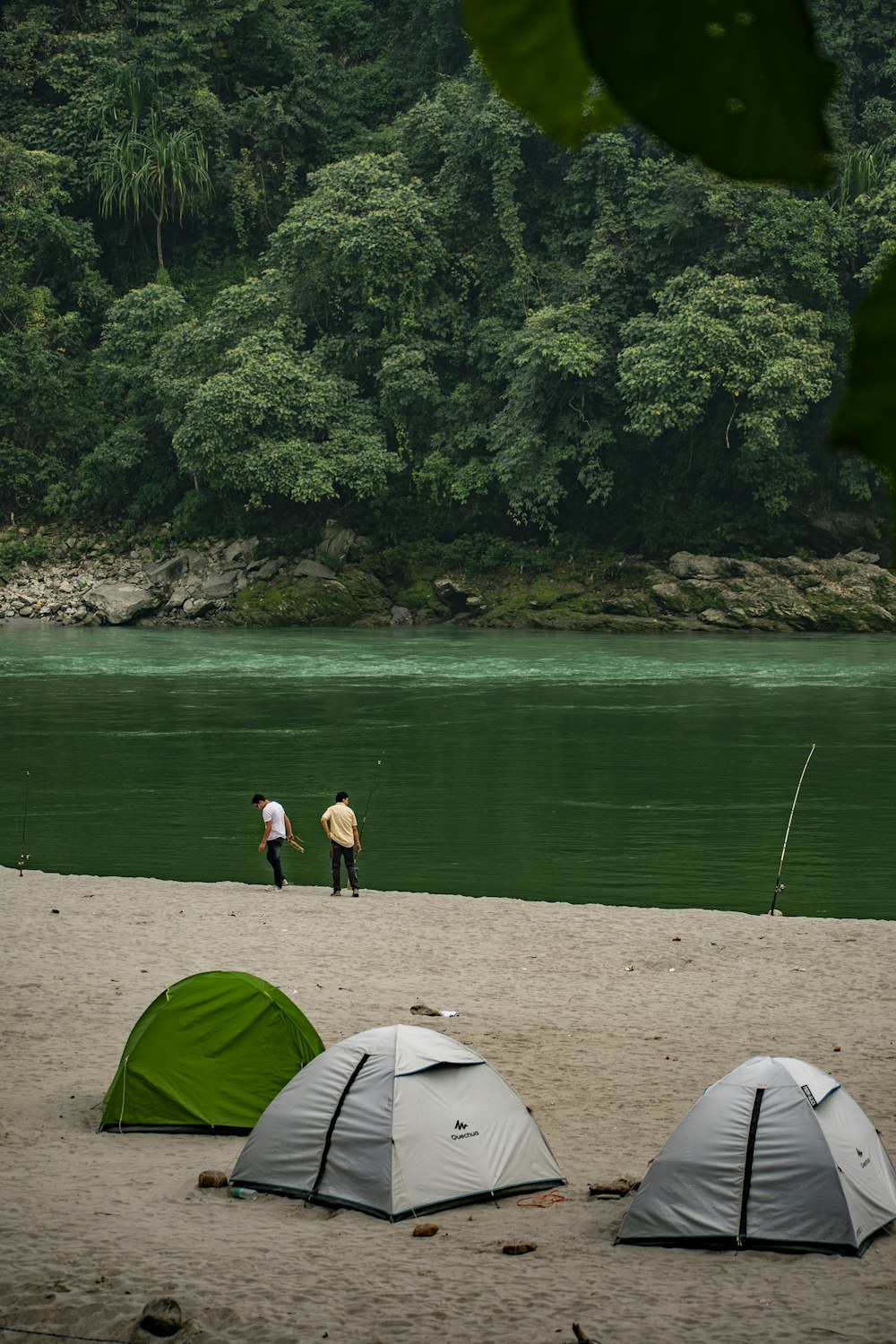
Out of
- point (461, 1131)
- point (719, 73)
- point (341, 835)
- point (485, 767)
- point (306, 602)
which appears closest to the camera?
point (719, 73)

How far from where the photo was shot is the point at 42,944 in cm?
1334

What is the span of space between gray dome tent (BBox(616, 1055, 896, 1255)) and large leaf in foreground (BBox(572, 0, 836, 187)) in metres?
8.13

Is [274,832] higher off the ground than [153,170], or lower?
lower

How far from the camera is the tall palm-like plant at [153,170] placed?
42469mm

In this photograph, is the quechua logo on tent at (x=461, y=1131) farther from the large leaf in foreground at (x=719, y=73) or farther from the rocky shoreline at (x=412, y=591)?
the rocky shoreline at (x=412, y=591)

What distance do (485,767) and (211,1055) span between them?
458 inches

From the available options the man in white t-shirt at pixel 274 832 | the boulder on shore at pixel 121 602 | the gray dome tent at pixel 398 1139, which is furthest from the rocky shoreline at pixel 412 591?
the gray dome tent at pixel 398 1139

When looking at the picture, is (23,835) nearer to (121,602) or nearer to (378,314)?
(121,602)

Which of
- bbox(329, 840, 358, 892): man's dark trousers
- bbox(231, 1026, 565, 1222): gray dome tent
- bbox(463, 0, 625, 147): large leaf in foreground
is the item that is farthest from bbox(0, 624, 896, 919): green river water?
bbox(463, 0, 625, 147): large leaf in foreground

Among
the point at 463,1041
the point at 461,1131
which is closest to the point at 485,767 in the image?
the point at 463,1041

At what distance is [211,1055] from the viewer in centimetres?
978

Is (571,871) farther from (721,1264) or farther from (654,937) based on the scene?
(721,1264)

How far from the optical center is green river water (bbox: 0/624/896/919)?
16.5 meters

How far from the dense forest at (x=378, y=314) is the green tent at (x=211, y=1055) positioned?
2685 centimetres
